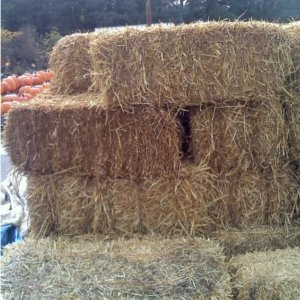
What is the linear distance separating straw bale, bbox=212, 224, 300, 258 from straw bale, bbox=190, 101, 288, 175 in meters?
0.38

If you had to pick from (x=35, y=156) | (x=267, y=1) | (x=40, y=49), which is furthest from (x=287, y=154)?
(x=40, y=49)

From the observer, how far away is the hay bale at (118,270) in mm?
1906

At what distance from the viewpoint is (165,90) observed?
222 cm

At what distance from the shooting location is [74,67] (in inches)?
117

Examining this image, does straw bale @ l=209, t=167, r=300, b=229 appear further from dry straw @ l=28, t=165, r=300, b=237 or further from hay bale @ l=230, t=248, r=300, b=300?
hay bale @ l=230, t=248, r=300, b=300

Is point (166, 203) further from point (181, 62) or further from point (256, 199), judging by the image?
point (181, 62)

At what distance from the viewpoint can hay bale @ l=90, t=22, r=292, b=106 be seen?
221cm

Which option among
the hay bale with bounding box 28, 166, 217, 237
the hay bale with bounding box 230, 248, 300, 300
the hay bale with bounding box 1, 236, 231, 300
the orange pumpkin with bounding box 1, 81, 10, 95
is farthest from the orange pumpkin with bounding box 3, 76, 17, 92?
the hay bale with bounding box 230, 248, 300, 300

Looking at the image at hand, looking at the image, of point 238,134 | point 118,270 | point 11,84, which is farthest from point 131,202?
point 11,84

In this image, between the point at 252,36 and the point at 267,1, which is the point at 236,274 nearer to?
the point at 252,36

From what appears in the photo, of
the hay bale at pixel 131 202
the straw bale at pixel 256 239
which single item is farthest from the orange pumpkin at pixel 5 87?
the straw bale at pixel 256 239

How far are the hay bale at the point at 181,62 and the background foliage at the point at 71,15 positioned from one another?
7688 mm

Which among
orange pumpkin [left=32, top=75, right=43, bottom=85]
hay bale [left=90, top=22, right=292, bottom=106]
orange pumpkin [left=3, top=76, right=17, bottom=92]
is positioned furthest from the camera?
orange pumpkin [left=32, top=75, right=43, bottom=85]

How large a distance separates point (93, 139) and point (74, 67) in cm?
79
